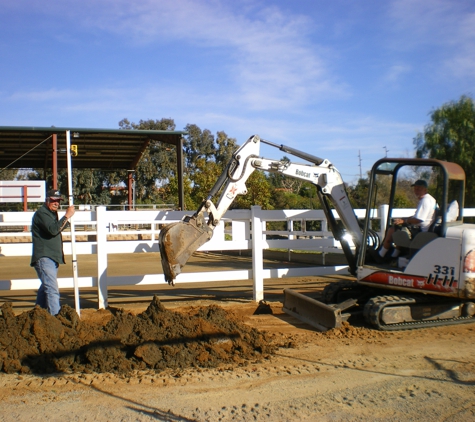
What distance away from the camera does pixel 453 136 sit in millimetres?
28234

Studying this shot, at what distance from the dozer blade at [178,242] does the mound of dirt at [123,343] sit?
2.09 ft

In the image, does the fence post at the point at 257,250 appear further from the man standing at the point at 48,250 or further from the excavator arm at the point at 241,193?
the man standing at the point at 48,250

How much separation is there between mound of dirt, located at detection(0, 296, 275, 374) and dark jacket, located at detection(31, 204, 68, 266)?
3.04ft

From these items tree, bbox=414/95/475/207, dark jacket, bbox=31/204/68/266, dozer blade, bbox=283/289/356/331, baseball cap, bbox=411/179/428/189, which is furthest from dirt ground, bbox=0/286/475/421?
tree, bbox=414/95/475/207

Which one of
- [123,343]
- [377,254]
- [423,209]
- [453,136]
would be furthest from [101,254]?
[453,136]

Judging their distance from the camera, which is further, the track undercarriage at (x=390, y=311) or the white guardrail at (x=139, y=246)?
the white guardrail at (x=139, y=246)

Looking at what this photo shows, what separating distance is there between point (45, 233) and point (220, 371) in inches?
125

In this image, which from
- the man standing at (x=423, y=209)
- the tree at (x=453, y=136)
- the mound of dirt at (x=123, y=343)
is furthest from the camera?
the tree at (x=453, y=136)

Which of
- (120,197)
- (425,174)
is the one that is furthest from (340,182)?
(120,197)

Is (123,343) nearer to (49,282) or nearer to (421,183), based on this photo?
(49,282)

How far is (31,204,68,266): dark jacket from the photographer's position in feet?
22.2

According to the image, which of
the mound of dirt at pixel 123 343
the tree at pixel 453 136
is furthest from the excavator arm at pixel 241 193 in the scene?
the tree at pixel 453 136

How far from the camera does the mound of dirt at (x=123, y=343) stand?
5398 millimetres

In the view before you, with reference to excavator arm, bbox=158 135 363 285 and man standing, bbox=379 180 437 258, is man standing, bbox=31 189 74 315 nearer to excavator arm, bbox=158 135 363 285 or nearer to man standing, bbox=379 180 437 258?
excavator arm, bbox=158 135 363 285
